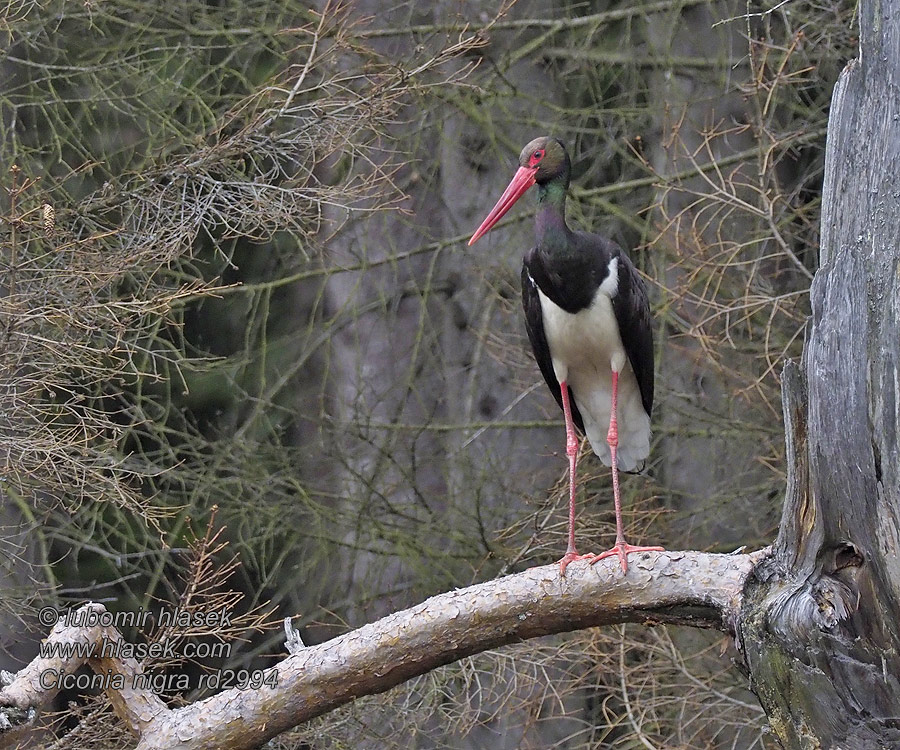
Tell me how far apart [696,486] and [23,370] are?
3.59m

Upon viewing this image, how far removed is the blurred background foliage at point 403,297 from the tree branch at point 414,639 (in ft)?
1.78

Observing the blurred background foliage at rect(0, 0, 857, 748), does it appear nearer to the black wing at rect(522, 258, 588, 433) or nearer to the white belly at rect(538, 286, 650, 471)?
the white belly at rect(538, 286, 650, 471)

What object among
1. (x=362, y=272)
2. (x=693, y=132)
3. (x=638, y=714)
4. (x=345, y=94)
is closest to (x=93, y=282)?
(x=345, y=94)

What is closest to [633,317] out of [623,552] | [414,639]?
[623,552]

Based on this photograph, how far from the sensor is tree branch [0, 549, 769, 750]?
10.9 ft

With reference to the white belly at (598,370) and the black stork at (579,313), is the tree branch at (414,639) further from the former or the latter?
the white belly at (598,370)

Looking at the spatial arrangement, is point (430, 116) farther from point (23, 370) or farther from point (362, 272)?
point (23, 370)

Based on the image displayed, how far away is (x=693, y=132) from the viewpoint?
643cm

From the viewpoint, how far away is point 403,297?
290 inches

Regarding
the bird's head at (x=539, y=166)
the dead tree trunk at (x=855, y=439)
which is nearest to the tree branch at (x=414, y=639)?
the dead tree trunk at (x=855, y=439)

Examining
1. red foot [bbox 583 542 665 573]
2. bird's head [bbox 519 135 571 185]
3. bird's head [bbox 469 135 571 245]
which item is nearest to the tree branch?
red foot [bbox 583 542 665 573]

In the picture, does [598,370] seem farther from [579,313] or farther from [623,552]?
[623,552]

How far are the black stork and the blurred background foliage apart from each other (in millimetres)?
432

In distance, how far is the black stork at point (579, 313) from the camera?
4.18 metres
